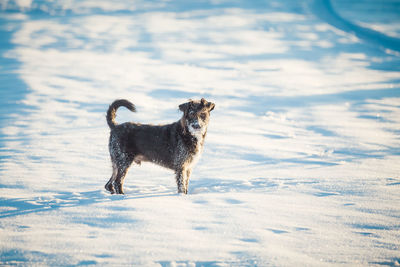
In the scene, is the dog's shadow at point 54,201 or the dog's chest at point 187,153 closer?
the dog's shadow at point 54,201

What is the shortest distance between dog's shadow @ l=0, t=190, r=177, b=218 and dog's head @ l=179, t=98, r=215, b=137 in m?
1.20

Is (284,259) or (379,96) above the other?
(379,96)

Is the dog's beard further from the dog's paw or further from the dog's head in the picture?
the dog's paw

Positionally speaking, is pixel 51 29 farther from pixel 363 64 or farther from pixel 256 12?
pixel 363 64

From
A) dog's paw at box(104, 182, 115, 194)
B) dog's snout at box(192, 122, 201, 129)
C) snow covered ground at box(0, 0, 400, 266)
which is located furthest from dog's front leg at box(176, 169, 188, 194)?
dog's paw at box(104, 182, 115, 194)

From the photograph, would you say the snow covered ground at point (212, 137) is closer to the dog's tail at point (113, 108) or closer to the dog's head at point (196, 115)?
the dog's head at point (196, 115)

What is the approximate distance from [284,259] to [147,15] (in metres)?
27.4

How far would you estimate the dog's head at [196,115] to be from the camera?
4785mm

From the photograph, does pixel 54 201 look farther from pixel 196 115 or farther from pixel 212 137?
pixel 212 137

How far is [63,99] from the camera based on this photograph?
12.5 m

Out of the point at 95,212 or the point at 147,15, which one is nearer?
the point at 95,212

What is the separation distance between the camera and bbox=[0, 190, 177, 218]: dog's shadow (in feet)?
13.8

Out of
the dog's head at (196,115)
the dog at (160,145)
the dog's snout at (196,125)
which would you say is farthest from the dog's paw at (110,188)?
the dog's snout at (196,125)

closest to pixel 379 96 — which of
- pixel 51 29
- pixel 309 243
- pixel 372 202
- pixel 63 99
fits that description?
pixel 372 202
